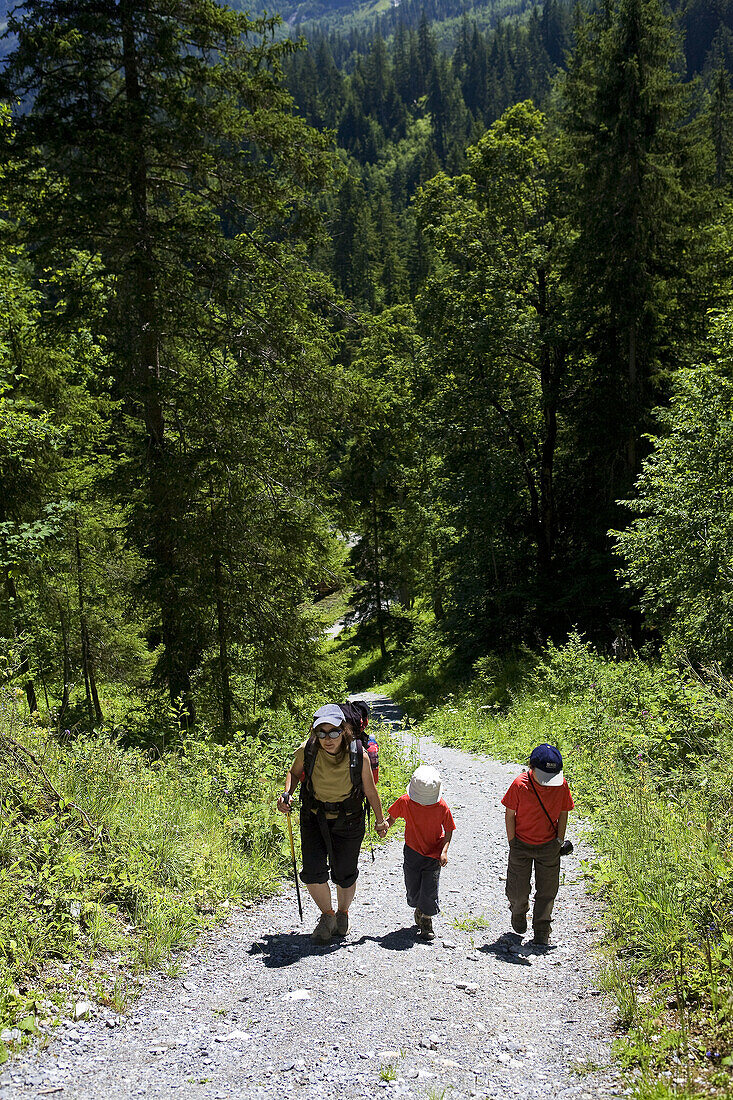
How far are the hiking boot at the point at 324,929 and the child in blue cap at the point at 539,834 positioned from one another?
4.65 ft

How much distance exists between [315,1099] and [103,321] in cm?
907

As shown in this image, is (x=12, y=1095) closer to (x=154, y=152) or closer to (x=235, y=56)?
(x=154, y=152)

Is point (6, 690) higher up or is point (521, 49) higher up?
point (521, 49)

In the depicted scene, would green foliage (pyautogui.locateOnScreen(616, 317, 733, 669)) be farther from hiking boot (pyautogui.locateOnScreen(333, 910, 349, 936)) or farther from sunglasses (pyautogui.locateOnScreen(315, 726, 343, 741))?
sunglasses (pyautogui.locateOnScreen(315, 726, 343, 741))

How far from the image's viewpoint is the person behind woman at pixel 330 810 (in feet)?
17.7

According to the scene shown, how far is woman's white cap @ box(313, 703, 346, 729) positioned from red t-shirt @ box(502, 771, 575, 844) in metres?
1.41

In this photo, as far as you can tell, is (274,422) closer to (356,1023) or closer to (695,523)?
(695,523)

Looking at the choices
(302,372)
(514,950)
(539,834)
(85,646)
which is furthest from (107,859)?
(85,646)

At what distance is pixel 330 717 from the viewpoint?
5.34 m

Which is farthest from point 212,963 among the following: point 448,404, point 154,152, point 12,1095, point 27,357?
point 448,404

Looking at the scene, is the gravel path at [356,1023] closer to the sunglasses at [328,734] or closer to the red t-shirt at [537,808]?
the red t-shirt at [537,808]

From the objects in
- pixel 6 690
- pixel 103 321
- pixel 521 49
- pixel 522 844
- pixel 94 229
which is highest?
pixel 521 49

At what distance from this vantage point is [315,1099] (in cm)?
346

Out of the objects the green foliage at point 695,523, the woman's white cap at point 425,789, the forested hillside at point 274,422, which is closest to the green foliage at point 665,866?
the forested hillside at point 274,422
